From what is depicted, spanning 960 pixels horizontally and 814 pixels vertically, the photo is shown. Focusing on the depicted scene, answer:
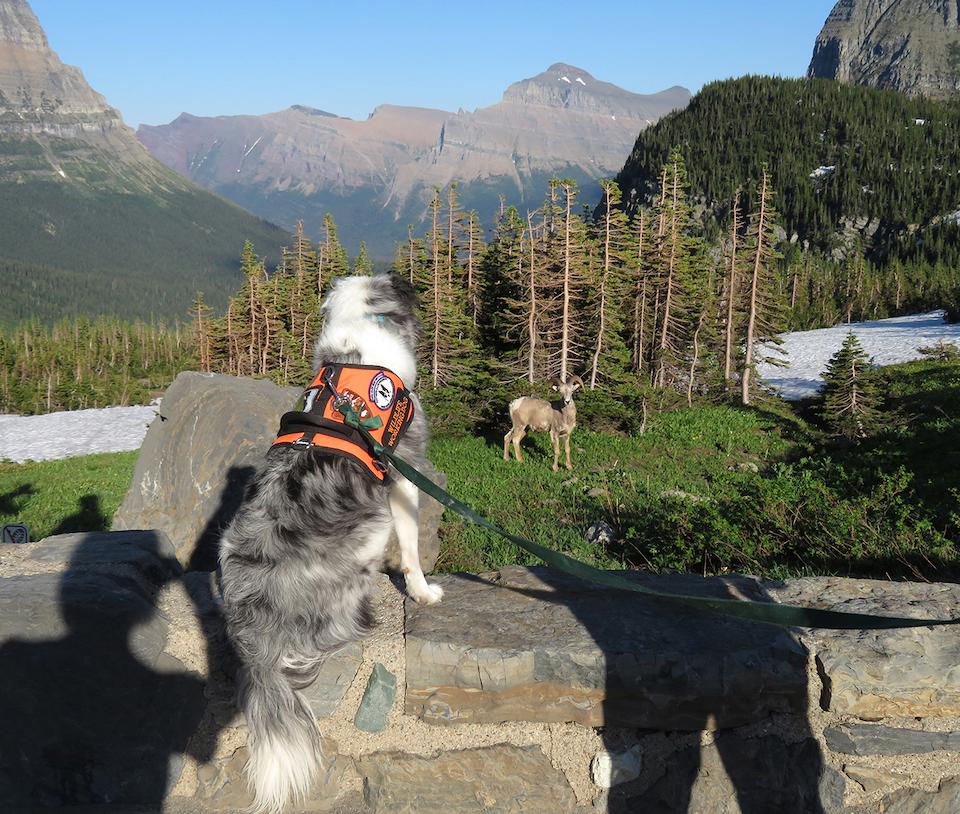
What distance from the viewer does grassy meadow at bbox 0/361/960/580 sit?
20.5 ft

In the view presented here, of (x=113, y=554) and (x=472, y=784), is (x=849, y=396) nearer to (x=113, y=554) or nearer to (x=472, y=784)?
(x=472, y=784)

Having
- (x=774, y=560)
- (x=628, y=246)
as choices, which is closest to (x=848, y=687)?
(x=774, y=560)

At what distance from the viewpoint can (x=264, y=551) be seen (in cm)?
305

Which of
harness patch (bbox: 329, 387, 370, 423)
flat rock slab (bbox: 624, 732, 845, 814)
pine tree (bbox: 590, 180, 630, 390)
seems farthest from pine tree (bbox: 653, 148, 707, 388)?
flat rock slab (bbox: 624, 732, 845, 814)

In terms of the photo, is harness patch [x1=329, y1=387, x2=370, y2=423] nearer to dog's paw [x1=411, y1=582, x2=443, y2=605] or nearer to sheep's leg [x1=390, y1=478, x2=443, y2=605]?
sheep's leg [x1=390, y1=478, x2=443, y2=605]

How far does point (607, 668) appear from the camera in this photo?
9.26ft

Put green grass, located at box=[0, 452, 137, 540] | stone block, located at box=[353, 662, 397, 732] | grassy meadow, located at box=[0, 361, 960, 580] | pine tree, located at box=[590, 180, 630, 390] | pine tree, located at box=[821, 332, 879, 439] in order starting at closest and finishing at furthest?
stone block, located at box=[353, 662, 397, 732] < grassy meadow, located at box=[0, 361, 960, 580] < green grass, located at box=[0, 452, 137, 540] < pine tree, located at box=[821, 332, 879, 439] < pine tree, located at box=[590, 180, 630, 390]

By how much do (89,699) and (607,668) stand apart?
85.8 inches

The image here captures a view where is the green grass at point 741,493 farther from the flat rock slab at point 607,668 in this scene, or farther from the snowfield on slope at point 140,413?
the snowfield on slope at point 140,413

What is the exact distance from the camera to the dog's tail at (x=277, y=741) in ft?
8.88

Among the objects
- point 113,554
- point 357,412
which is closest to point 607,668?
point 357,412

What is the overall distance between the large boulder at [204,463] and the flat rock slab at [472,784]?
4.05 m

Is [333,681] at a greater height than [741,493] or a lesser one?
greater

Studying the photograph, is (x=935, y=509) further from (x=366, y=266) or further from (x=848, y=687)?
(x=366, y=266)
